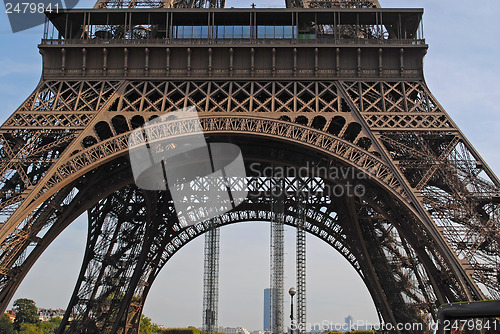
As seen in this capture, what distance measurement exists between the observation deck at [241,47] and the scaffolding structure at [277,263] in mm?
14131

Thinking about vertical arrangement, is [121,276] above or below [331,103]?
below

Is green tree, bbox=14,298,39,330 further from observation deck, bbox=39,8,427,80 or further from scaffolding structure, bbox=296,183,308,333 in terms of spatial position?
observation deck, bbox=39,8,427,80

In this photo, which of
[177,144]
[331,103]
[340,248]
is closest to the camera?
[331,103]

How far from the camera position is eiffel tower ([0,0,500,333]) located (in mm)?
24484

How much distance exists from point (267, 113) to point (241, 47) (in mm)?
3800

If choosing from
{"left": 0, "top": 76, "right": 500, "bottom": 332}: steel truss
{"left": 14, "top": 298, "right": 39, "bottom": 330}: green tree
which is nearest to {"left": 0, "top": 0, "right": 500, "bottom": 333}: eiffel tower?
{"left": 0, "top": 76, "right": 500, "bottom": 332}: steel truss

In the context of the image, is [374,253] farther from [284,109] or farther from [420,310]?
[284,109]

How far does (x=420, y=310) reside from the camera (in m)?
36.2

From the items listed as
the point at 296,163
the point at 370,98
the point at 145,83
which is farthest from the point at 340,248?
the point at 145,83

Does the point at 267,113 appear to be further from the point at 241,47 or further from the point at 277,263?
the point at 277,263

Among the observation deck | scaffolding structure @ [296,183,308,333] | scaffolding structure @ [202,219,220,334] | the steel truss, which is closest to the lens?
the steel truss

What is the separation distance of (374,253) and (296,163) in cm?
1030

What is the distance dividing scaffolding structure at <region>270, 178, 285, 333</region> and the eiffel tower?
30.3 ft

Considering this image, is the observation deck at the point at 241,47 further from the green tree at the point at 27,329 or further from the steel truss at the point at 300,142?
the green tree at the point at 27,329
